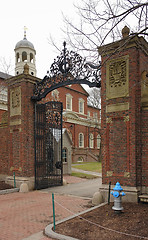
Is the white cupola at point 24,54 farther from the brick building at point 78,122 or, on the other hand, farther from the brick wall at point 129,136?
the brick wall at point 129,136

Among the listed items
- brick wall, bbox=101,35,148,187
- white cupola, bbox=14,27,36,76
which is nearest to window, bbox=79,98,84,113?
white cupola, bbox=14,27,36,76

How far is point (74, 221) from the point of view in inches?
239

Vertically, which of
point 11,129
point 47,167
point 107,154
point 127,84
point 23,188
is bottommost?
point 23,188

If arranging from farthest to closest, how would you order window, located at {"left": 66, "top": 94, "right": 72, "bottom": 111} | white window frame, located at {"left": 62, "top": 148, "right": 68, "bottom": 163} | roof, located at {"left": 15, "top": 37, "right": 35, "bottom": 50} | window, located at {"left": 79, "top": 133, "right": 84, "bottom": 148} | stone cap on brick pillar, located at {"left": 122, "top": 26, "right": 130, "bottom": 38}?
window, located at {"left": 79, "top": 133, "right": 84, "bottom": 148} → window, located at {"left": 66, "top": 94, "right": 72, "bottom": 111} → roof, located at {"left": 15, "top": 37, "right": 35, "bottom": 50} → white window frame, located at {"left": 62, "top": 148, "right": 68, "bottom": 163} → stone cap on brick pillar, located at {"left": 122, "top": 26, "right": 130, "bottom": 38}

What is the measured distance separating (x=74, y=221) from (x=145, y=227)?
1770 mm

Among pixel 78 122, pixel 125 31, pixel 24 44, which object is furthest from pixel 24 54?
pixel 125 31

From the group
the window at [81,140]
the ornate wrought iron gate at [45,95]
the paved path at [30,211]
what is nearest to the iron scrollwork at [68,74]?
the ornate wrought iron gate at [45,95]

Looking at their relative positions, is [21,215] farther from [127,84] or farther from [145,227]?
[127,84]

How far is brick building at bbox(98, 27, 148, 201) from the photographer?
7.71 meters

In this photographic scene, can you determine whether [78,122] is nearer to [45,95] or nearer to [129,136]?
[45,95]

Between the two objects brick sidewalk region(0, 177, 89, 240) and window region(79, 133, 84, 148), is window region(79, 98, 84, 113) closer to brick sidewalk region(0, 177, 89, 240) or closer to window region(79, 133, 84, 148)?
window region(79, 133, 84, 148)

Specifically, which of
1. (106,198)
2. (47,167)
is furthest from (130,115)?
(47,167)

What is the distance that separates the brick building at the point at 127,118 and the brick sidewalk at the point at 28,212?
1.66 m

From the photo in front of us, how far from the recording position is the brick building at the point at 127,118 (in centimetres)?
771
